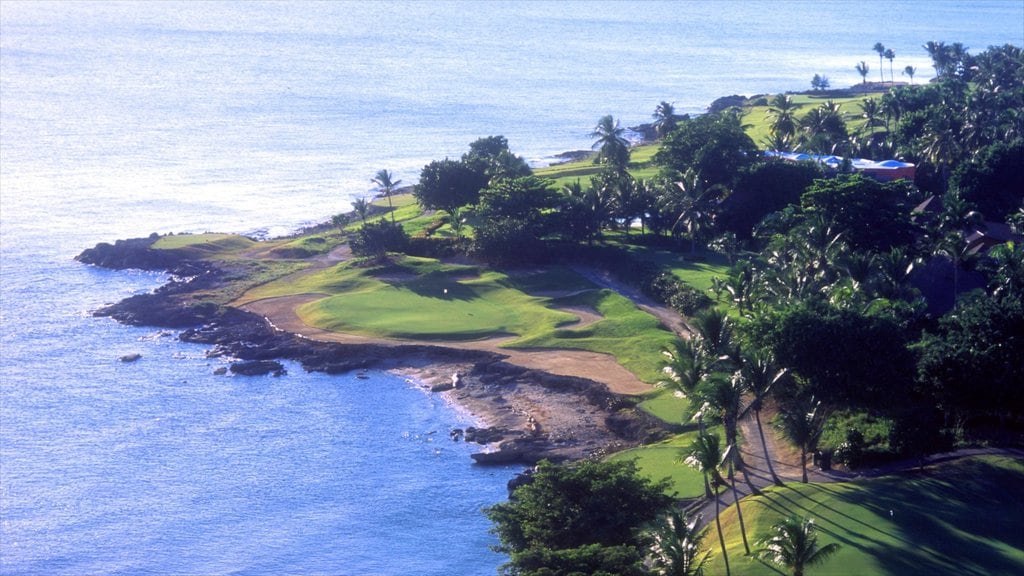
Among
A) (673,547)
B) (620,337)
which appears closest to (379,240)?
(620,337)

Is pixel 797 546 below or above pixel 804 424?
below

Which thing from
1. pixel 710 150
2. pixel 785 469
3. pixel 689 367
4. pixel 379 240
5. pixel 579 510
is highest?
pixel 710 150

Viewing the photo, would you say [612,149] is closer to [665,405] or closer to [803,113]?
[803,113]

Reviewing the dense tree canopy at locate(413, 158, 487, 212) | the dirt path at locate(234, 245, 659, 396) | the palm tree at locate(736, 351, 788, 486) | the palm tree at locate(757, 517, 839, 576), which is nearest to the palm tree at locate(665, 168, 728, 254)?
the dirt path at locate(234, 245, 659, 396)

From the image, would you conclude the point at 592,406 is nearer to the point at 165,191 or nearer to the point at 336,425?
the point at 336,425

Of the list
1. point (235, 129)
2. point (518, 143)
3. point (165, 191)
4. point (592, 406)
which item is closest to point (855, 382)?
point (592, 406)

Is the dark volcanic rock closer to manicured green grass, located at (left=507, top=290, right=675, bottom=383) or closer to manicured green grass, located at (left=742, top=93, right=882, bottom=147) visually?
manicured green grass, located at (left=507, top=290, right=675, bottom=383)
